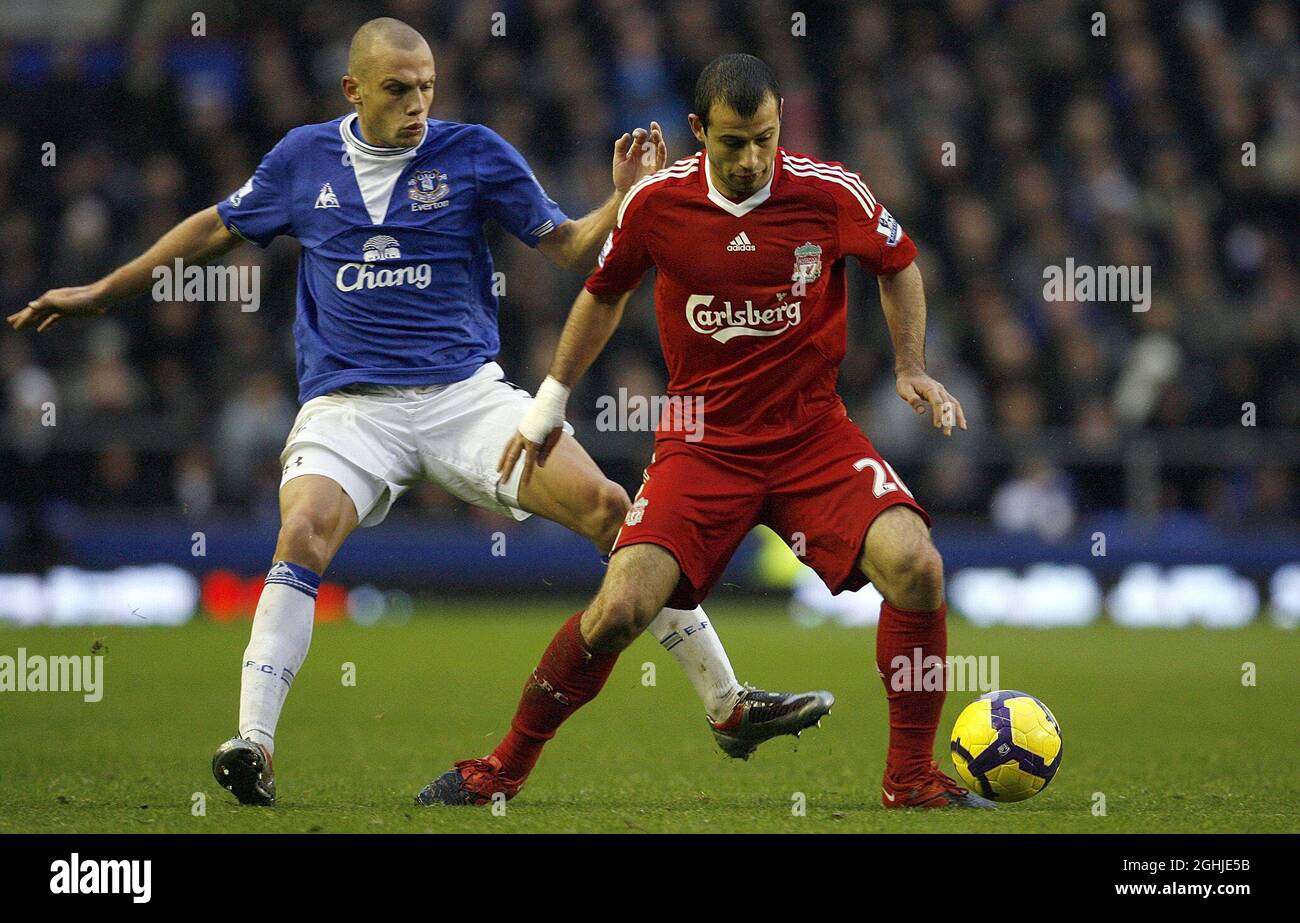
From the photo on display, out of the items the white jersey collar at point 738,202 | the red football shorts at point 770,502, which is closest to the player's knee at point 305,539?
the red football shorts at point 770,502

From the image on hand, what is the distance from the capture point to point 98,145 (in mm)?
16281

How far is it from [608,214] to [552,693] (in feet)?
5.39

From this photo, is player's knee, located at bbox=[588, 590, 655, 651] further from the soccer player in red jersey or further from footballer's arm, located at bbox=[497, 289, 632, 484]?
footballer's arm, located at bbox=[497, 289, 632, 484]

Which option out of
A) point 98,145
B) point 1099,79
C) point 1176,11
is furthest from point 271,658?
point 1176,11

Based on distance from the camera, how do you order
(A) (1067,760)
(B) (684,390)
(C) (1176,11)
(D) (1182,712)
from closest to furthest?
(B) (684,390) < (A) (1067,760) < (D) (1182,712) < (C) (1176,11)

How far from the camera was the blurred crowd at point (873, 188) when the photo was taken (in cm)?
1419

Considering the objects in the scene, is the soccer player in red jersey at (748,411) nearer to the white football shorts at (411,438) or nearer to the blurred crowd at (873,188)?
the white football shorts at (411,438)

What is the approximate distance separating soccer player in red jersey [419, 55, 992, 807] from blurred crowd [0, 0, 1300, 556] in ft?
25.5

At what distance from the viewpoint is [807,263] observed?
5922 mm

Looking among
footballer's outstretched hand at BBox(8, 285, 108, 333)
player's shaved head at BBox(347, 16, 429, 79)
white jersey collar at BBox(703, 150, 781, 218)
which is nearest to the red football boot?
white jersey collar at BBox(703, 150, 781, 218)

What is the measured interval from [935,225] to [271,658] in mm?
10871

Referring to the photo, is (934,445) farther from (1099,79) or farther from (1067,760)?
(1067,760)

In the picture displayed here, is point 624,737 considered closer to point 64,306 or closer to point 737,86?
point 64,306

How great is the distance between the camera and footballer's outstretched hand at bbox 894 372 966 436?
5.50m
